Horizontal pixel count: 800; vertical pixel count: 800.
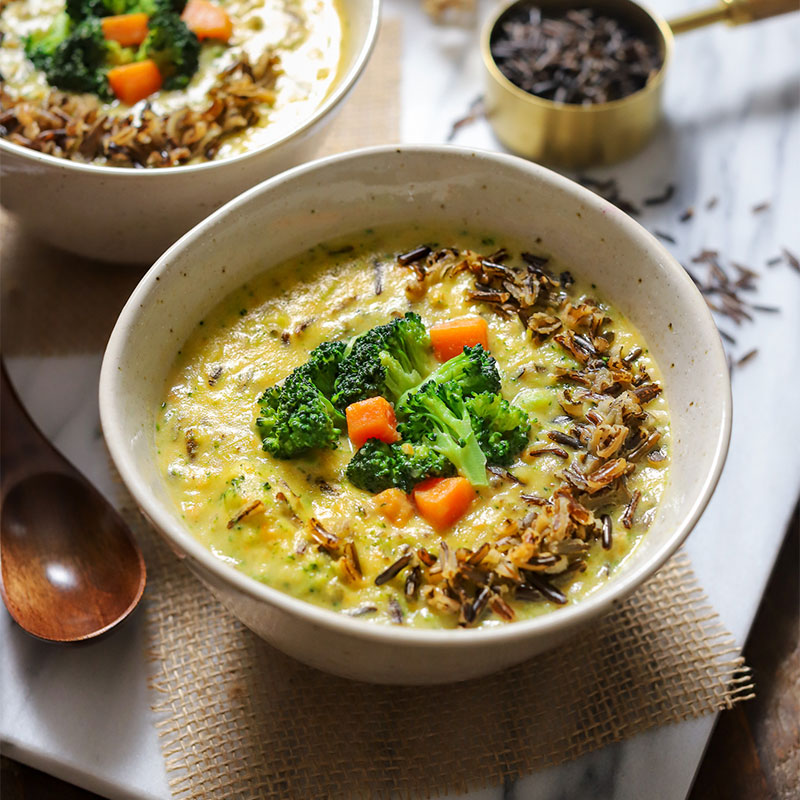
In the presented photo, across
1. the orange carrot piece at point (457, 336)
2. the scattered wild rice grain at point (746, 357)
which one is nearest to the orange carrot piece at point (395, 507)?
the orange carrot piece at point (457, 336)

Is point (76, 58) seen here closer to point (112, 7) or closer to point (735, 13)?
point (112, 7)

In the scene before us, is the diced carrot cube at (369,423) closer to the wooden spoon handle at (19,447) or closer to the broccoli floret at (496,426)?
the broccoli floret at (496,426)

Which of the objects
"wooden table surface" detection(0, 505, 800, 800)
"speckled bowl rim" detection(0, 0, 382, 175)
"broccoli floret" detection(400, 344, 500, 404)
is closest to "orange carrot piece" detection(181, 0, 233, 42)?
"speckled bowl rim" detection(0, 0, 382, 175)

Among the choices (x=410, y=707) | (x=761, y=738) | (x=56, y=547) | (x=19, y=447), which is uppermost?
(x=19, y=447)

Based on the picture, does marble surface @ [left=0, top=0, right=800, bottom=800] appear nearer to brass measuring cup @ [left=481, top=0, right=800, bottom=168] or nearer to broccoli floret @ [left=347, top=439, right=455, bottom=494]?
brass measuring cup @ [left=481, top=0, right=800, bottom=168]

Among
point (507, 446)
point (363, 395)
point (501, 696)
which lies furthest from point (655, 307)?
point (501, 696)

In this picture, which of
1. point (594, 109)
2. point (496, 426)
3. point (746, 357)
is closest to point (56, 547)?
point (496, 426)
